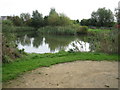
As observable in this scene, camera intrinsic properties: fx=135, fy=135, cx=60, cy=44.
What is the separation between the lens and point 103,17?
3900cm

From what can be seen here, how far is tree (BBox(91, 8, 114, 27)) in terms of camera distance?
3819 centimetres

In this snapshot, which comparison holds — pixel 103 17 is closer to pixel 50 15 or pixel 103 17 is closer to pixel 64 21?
pixel 64 21

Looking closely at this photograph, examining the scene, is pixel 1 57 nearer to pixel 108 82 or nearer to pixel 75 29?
pixel 108 82

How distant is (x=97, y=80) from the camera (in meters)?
3.65

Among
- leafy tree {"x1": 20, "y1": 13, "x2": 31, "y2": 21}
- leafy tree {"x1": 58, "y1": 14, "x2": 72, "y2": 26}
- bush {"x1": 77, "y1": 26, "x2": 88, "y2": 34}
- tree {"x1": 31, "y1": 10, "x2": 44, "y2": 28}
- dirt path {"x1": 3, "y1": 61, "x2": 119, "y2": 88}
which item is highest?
leafy tree {"x1": 20, "y1": 13, "x2": 31, "y2": 21}

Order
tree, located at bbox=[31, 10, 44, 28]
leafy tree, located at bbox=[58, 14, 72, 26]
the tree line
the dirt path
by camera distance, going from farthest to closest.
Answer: tree, located at bbox=[31, 10, 44, 28] < the tree line < leafy tree, located at bbox=[58, 14, 72, 26] < the dirt path

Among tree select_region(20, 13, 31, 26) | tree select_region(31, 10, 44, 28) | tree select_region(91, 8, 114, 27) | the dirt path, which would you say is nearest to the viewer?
the dirt path

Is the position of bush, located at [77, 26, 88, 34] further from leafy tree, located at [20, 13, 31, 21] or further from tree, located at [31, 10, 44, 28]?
leafy tree, located at [20, 13, 31, 21]

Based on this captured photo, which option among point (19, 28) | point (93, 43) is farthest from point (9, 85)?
point (19, 28)

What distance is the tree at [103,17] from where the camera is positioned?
3819cm

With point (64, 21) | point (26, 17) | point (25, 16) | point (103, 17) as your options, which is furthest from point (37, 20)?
point (103, 17)

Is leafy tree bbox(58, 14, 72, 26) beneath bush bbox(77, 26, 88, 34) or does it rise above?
above

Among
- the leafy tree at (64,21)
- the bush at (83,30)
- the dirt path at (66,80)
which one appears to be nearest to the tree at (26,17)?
the leafy tree at (64,21)

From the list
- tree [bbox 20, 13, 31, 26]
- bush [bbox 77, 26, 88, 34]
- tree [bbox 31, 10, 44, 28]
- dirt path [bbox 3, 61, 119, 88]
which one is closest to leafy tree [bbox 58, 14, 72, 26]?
bush [bbox 77, 26, 88, 34]
